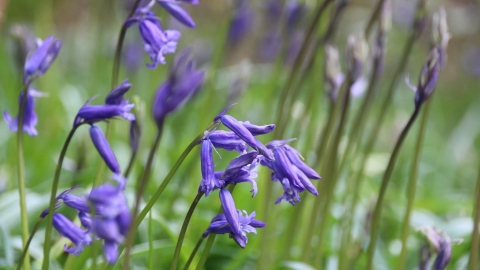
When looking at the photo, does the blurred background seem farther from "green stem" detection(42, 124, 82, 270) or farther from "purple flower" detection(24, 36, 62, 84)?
"purple flower" detection(24, 36, 62, 84)

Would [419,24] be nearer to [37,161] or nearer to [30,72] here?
[30,72]

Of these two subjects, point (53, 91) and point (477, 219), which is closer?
point (477, 219)

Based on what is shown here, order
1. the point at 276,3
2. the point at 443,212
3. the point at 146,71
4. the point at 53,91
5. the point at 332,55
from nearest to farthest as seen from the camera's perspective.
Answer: the point at 332,55 < the point at 443,212 < the point at 276,3 < the point at 53,91 < the point at 146,71

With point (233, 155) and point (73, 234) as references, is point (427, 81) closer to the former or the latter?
point (73, 234)

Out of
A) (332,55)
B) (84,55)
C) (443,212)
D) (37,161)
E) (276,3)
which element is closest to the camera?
(332,55)

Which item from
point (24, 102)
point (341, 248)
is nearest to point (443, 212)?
point (341, 248)
